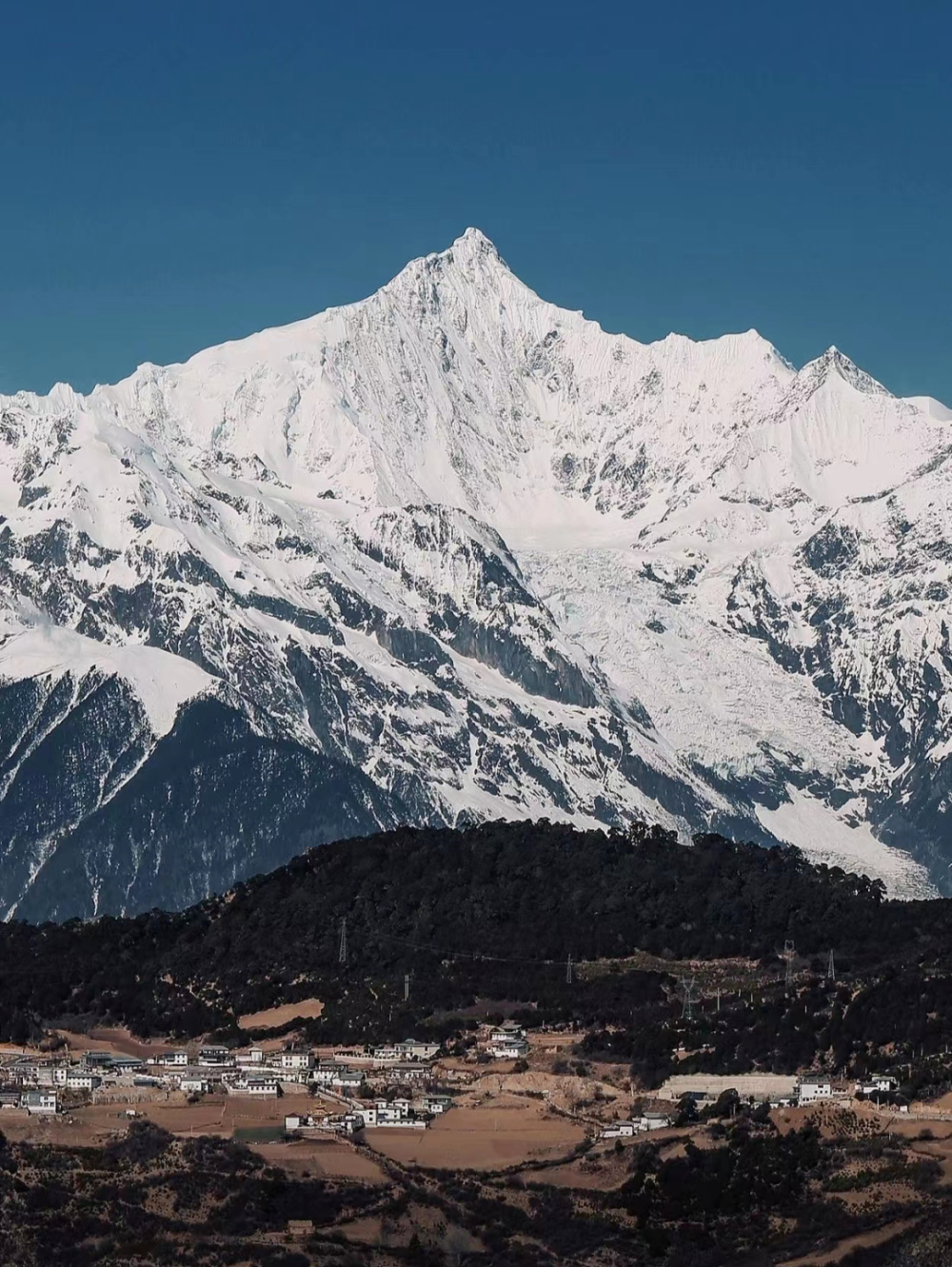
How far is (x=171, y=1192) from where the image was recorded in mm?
194250

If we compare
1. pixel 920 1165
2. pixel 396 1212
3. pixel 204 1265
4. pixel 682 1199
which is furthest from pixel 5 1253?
pixel 920 1165

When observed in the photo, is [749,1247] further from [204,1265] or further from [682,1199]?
[204,1265]

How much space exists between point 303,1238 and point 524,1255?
12.3 meters

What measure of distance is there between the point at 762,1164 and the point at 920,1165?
31.0 ft

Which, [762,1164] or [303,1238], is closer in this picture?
[303,1238]

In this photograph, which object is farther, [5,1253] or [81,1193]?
[81,1193]

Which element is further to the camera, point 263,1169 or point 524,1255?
point 263,1169

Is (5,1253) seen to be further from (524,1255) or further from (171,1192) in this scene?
(524,1255)

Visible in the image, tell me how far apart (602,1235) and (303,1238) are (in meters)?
16.7

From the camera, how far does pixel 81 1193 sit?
193500 mm

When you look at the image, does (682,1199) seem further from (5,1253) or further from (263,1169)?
(5,1253)

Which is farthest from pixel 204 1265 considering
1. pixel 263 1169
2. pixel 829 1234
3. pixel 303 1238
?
pixel 829 1234

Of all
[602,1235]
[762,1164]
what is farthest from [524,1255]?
[762,1164]

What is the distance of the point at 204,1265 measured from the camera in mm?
180250
